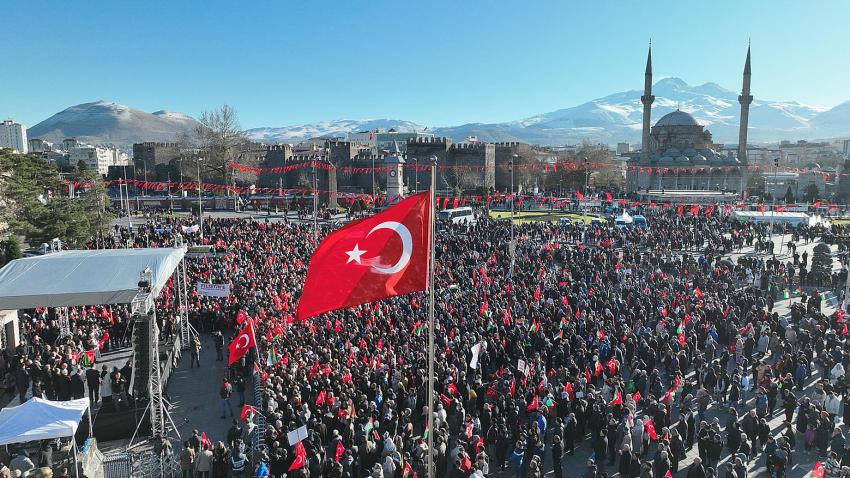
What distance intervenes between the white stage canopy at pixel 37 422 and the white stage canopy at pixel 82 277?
3881 millimetres

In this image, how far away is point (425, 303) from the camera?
1888cm

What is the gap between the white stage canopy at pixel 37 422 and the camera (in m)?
9.25

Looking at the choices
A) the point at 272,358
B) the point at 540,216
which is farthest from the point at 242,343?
the point at 540,216

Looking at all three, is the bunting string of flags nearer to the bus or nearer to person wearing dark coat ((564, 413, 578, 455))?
the bus

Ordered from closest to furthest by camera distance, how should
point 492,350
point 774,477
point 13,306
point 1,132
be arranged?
point 774,477 → point 13,306 → point 492,350 → point 1,132

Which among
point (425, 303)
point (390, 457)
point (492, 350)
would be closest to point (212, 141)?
point (425, 303)

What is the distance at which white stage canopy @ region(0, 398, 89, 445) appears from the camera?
925 cm

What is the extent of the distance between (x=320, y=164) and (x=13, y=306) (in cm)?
5855

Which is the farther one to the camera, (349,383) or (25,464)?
(349,383)

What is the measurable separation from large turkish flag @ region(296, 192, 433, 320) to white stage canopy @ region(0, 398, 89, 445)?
585 centimetres

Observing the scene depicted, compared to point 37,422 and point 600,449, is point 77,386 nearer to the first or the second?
point 37,422

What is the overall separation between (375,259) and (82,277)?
1153cm

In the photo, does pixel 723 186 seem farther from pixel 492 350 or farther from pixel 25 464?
pixel 25 464

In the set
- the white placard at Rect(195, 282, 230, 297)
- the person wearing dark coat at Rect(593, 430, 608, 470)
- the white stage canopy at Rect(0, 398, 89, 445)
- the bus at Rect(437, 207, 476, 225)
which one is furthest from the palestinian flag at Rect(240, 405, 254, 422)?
the bus at Rect(437, 207, 476, 225)
